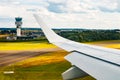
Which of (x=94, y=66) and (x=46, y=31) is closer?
(x=94, y=66)

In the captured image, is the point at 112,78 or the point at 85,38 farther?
the point at 85,38

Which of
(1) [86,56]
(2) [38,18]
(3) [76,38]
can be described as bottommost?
(3) [76,38]

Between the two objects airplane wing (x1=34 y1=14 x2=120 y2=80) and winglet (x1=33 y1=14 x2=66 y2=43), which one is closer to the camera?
airplane wing (x1=34 y1=14 x2=120 y2=80)

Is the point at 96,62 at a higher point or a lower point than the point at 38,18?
lower

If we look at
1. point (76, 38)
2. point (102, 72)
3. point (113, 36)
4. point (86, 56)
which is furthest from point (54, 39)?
point (113, 36)

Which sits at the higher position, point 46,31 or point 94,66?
point 46,31

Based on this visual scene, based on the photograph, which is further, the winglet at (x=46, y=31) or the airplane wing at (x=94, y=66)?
the winglet at (x=46, y=31)

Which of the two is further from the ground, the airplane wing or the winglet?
the winglet

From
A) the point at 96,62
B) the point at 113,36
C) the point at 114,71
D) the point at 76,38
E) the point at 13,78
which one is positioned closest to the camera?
the point at 114,71

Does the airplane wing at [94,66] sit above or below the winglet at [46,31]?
below

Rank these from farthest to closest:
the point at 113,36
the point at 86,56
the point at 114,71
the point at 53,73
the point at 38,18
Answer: the point at 113,36 → the point at 53,73 → the point at 38,18 → the point at 86,56 → the point at 114,71

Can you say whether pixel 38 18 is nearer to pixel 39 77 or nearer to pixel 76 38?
pixel 39 77
